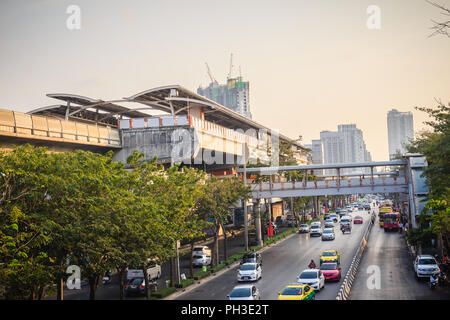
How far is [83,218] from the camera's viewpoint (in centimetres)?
2123

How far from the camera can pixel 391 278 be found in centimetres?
3272

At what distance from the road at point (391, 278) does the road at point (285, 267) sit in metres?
1.60

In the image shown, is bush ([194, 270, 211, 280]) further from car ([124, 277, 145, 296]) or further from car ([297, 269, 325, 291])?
car ([297, 269, 325, 291])

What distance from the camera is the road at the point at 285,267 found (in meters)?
29.6

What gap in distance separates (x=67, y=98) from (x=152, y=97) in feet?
33.3

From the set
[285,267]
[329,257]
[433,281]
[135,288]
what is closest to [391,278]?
[433,281]

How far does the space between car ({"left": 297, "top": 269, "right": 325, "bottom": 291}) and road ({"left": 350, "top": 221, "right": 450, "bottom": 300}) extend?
2.05 m

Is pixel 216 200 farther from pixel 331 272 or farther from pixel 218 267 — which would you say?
pixel 331 272

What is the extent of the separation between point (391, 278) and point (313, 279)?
783 cm

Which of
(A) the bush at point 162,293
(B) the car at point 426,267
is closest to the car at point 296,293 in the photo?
(A) the bush at point 162,293

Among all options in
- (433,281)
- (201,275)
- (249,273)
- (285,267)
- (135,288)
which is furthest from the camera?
(285,267)

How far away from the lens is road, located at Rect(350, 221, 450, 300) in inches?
1045
